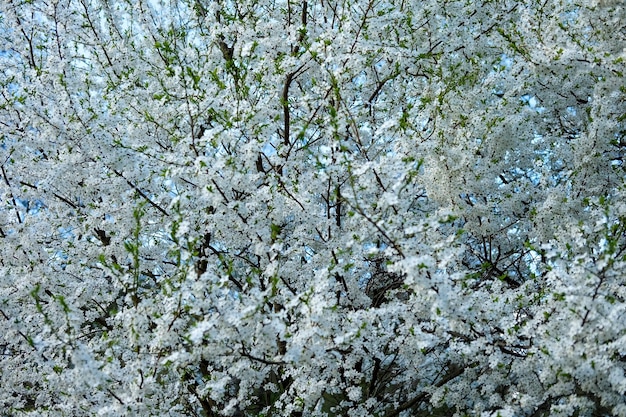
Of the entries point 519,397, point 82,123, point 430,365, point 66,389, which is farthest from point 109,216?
point 519,397

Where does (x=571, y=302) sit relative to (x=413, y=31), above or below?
below

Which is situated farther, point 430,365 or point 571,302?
point 430,365

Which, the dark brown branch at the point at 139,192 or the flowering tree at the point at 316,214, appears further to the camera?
the dark brown branch at the point at 139,192

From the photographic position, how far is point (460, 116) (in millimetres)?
6699

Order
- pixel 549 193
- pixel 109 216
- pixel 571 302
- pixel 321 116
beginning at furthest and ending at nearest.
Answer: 1. pixel 109 216
2. pixel 321 116
3. pixel 549 193
4. pixel 571 302

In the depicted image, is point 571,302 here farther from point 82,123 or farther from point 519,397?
point 82,123

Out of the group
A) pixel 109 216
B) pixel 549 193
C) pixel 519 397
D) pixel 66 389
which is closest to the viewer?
pixel 519 397

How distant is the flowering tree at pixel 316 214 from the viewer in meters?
4.68

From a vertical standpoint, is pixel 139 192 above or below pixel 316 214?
above

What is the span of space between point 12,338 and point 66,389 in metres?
1.82

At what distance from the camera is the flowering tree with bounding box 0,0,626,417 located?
4.68m

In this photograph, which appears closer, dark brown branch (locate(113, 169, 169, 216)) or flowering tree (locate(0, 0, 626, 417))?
flowering tree (locate(0, 0, 626, 417))

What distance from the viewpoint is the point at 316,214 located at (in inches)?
232

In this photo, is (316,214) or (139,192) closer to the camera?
(316,214)
